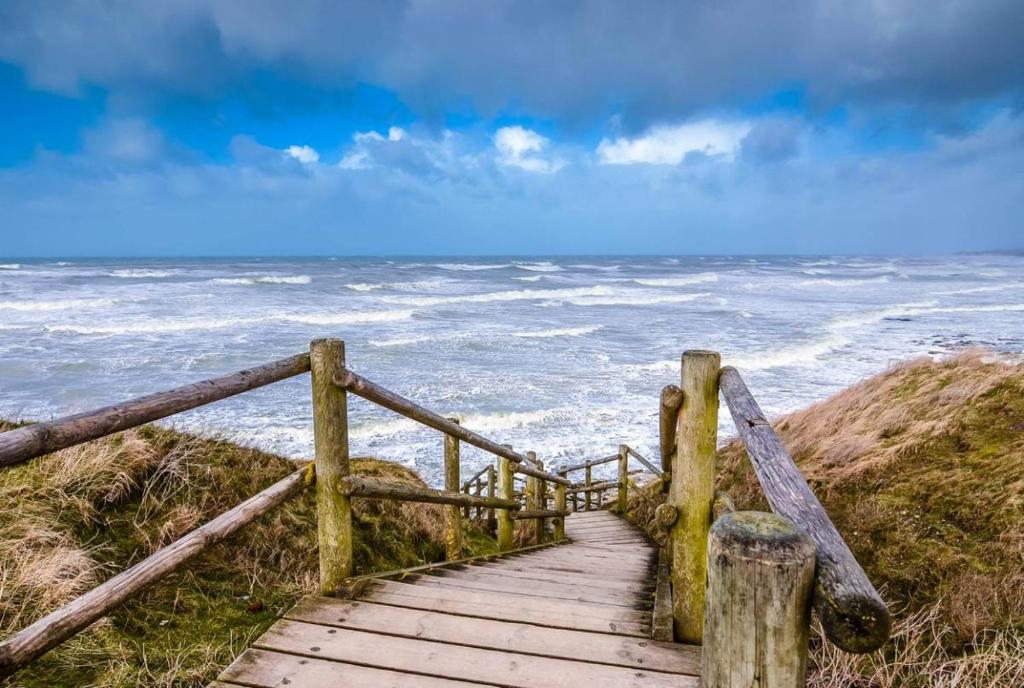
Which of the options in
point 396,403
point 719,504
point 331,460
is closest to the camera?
point 719,504

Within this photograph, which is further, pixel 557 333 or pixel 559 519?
pixel 557 333

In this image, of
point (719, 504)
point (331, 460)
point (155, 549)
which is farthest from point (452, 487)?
point (719, 504)

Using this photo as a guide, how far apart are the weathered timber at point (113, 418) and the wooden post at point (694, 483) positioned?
1851 mm

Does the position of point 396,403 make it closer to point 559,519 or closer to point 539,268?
point 559,519

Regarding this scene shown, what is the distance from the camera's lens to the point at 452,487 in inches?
161

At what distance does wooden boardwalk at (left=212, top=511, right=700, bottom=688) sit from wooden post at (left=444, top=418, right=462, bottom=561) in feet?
2.85

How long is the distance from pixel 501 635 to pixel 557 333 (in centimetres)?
2434

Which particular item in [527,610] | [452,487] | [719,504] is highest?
[719,504]

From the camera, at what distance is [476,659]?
235 centimetres

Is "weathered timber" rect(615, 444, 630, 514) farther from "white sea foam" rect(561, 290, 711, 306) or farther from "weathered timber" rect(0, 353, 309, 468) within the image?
"white sea foam" rect(561, 290, 711, 306)

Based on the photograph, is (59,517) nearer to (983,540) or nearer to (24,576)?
(24,576)

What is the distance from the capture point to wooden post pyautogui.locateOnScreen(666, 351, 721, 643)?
244 centimetres

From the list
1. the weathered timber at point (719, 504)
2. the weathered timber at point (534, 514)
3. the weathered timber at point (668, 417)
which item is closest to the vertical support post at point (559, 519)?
the weathered timber at point (534, 514)

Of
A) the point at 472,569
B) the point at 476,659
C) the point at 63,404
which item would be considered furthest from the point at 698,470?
the point at 63,404
